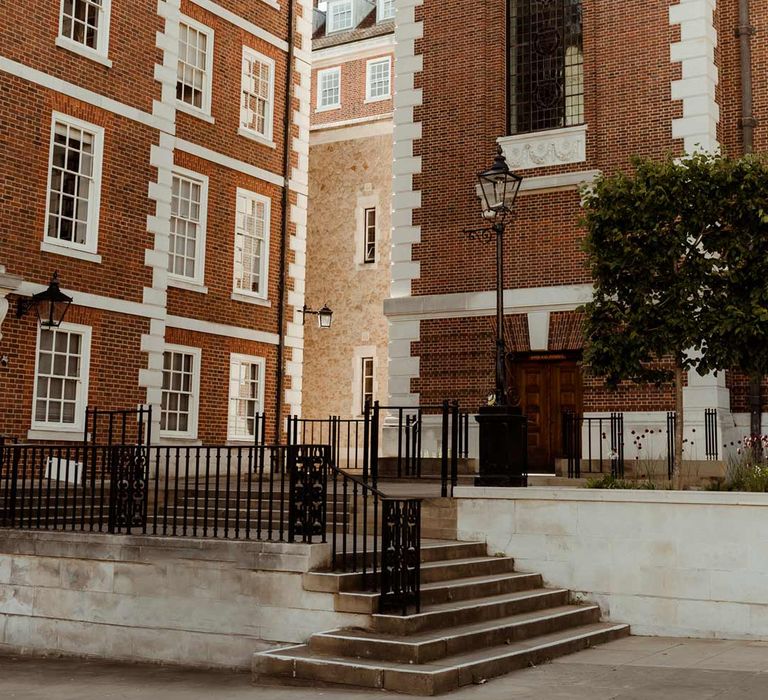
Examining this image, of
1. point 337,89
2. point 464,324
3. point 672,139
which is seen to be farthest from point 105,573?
point 337,89

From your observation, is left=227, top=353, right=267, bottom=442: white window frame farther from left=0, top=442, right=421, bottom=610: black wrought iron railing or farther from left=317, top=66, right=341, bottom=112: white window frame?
left=317, top=66, right=341, bottom=112: white window frame

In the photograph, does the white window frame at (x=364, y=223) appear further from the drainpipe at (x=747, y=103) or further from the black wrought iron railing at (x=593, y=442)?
the drainpipe at (x=747, y=103)

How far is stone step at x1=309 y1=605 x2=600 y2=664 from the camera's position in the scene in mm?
8922

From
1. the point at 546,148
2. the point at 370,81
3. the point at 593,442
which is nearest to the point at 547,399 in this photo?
the point at 593,442

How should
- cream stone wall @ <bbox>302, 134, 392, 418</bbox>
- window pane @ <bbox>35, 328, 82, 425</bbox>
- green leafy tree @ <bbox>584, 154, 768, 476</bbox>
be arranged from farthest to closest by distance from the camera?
cream stone wall @ <bbox>302, 134, 392, 418</bbox>, window pane @ <bbox>35, 328, 82, 425</bbox>, green leafy tree @ <bbox>584, 154, 768, 476</bbox>

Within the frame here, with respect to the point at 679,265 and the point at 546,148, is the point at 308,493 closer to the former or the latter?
the point at 679,265

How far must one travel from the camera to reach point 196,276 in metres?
22.8

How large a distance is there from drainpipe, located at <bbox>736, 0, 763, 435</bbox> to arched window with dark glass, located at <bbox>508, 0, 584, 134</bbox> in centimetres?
282

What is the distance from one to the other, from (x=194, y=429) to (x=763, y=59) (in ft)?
43.3

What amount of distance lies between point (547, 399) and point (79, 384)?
8405 millimetres

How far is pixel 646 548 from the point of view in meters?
11.8

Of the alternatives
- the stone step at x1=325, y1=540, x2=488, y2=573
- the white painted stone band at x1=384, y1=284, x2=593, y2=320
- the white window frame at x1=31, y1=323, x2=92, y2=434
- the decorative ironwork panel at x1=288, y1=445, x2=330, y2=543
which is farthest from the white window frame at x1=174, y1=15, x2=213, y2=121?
the decorative ironwork panel at x1=288, y1=445, x2=330, y2=543

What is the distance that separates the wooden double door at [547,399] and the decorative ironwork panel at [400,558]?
30.8ft

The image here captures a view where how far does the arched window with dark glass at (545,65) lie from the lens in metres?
19.7
